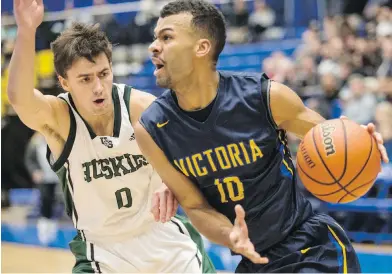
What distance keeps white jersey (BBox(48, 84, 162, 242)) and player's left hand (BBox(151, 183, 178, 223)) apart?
0.57 m

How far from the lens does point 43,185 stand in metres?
9.62

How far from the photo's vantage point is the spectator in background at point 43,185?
9109 millimetres

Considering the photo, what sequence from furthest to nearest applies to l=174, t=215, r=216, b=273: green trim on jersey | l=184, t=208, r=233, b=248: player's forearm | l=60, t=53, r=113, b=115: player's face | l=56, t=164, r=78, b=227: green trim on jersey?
l=174, t=215, r=216, b=273: green trim on jersey, l=56, t=164, r=78, b=227: green trim on jersey, l=60, t=53, r=113, b=115: player's face, l=184, t=208, r=233, b=248: player's forearm

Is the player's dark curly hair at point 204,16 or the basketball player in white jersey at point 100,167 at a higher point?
the player's dark curly hair at point 204,16

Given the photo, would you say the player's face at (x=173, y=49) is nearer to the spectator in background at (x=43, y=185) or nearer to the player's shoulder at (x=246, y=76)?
the player's shoulder at (x=246, y=76)

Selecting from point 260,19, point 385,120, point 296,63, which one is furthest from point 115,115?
point 260,19

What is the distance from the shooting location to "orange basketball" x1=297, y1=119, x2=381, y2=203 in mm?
2854

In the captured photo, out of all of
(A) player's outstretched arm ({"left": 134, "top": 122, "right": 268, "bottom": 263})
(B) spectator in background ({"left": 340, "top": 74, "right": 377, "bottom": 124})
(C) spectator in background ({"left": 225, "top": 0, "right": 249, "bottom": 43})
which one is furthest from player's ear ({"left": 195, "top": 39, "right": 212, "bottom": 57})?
(C) spectator in background ({"left": 225, "top": 0, "right": 249, "bottom": 43})

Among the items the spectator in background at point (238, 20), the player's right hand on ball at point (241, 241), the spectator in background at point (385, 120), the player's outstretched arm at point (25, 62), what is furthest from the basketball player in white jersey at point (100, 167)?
the spectator in background at point (238, 20)

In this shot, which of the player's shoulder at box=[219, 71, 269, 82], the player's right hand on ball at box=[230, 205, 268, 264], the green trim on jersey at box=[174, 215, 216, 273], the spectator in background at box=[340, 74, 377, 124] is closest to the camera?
the player's right hand on ball at box=[230, 205, 268, 264]

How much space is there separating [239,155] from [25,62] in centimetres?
112

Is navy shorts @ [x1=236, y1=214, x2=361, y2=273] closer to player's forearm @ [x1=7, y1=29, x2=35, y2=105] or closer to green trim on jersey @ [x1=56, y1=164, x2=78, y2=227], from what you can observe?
green trim on jersey @ [x1=56, y1=164, x2=78, y2=227]

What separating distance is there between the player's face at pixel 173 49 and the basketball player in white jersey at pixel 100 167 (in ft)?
1.87

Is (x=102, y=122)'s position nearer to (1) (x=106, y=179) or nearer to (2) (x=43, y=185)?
(1) (x=106, y=179)
